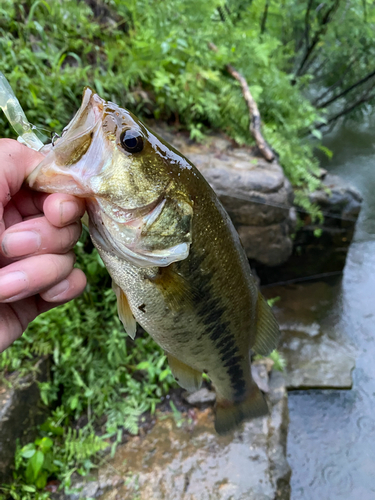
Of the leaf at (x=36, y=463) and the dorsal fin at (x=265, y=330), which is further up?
the dorsal fin at (x=265, y=330)

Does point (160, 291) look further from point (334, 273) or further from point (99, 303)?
point (334, 273)

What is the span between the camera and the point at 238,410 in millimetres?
1939

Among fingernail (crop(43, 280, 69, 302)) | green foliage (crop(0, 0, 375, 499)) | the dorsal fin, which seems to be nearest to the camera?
fingernail (crop(43, 280, 69, 302))

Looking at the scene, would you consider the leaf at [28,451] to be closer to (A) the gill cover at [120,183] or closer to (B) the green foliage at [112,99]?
(B) the green foliage at [112,99]

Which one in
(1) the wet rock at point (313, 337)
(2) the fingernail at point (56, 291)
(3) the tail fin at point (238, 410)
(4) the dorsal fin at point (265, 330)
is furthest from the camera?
(1) the wet rock at point (313, 337)

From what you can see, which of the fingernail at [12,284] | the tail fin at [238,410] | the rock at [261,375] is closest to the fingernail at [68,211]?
the fingernail at [12,284]

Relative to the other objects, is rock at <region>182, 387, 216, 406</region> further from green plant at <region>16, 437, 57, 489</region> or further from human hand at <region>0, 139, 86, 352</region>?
human hand at <region>0, 139, 86, 352</region>

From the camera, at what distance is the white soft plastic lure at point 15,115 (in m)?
1.04

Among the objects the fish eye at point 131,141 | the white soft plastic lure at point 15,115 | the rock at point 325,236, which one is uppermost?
the fish eye at point 131,141

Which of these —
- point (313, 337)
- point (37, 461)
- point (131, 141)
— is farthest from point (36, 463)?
point (313, 337)

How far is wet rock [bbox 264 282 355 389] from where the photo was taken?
11.4ft

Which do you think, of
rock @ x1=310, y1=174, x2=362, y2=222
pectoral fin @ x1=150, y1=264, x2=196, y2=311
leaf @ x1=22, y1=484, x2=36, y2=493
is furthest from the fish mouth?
rock @ x1=310, y1=174, x2=362, y2=222

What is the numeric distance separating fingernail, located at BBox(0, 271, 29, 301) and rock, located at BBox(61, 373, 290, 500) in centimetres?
198

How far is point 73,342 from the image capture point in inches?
101
